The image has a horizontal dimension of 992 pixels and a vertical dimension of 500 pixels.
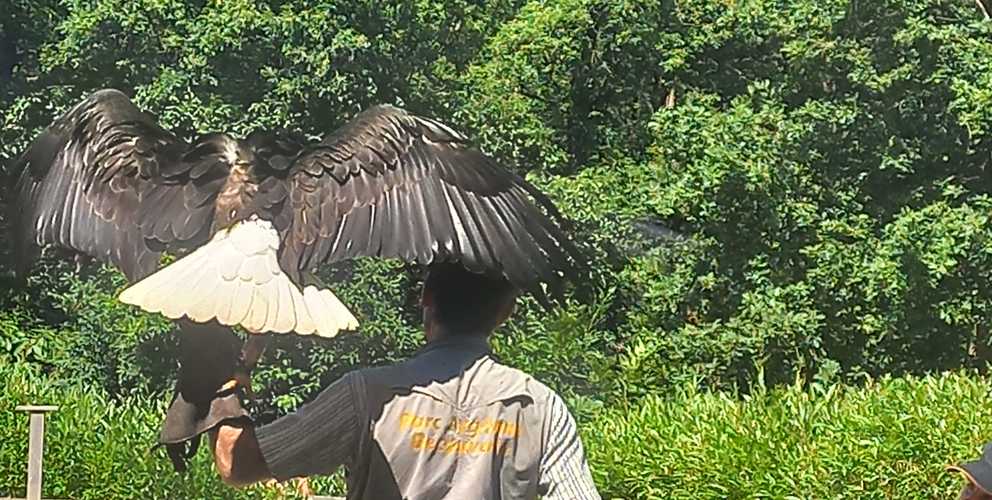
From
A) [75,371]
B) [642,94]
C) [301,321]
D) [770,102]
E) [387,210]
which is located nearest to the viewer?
[301,321]

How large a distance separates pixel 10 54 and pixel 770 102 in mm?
7796

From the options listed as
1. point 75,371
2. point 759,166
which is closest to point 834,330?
point 759,166

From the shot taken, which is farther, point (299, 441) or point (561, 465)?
point (561, 465)

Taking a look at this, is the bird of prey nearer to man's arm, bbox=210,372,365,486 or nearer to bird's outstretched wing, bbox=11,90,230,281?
bird's outstretched wing, bbox=11,90,230,281

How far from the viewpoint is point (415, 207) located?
8.99 feet

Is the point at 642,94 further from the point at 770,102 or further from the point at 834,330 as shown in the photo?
the point at 834,330

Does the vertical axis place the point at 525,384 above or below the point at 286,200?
below

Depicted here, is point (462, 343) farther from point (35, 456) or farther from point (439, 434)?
point (35, 456)

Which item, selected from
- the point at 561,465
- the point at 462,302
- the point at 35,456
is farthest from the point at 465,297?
the point at 35,456

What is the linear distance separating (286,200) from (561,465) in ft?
2.40

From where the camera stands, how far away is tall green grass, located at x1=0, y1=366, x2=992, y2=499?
8.78 meters

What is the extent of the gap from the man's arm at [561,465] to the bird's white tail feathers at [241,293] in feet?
1.15

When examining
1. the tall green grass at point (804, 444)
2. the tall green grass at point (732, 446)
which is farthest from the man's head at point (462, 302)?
the tall green grass at point (804, 444)

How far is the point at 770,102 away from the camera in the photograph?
1420cm
